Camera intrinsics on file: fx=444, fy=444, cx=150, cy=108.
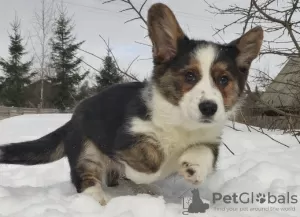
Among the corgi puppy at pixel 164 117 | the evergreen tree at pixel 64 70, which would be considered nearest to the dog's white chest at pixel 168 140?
the corgi puppy at pixel 164 117

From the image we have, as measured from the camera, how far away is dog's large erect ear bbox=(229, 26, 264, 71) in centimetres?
360

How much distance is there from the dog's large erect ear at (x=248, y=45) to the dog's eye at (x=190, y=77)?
610 mm

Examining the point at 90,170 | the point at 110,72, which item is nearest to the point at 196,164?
the point at 90,170

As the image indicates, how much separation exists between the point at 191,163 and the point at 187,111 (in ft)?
1.21

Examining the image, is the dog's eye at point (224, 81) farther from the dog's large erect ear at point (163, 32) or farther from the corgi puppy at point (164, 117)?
the dog's large erect ear at point (163, 32)

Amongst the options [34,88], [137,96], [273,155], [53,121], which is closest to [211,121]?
[137,96]

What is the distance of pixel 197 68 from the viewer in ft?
10.4

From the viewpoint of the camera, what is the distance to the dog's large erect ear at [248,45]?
3602mm

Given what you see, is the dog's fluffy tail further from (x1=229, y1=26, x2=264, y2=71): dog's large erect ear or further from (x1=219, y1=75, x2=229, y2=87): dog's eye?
(x1=229, y1=26, x2=264, y2=71): dog's large erect ear

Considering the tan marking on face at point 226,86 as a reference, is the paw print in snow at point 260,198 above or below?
below

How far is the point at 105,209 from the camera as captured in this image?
277 centimetres

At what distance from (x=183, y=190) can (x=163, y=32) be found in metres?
1.37

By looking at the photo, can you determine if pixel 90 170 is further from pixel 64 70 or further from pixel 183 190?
pixel 64 70

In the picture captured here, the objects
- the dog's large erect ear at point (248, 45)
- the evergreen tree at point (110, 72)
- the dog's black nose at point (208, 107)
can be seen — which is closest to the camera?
the dog's black nose at point (208, 107)
